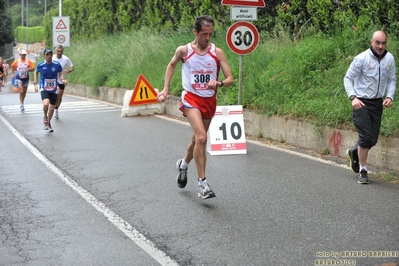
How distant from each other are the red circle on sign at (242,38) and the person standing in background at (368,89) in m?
4.08

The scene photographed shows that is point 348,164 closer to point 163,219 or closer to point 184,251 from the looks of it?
point 163,219

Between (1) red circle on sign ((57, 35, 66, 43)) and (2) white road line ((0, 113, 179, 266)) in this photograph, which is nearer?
(2) white road line ((0, 113, 179, 266))

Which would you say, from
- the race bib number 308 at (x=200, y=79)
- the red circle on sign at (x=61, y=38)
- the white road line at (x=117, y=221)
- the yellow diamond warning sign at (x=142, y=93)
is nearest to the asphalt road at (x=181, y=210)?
the white road line at (x=117, y=221)

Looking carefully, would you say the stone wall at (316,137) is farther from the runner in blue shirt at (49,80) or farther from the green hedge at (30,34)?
the green hedge at (30,34)

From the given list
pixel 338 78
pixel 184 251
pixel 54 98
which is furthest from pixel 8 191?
pixel 54 98

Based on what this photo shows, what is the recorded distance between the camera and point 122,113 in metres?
19.4

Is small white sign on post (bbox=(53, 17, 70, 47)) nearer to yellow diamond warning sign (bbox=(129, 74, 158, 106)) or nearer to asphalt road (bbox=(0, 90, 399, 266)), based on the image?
yellow diamond warning sign (bbox=(129, 74, 158, 106))

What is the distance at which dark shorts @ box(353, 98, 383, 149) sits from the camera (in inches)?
374

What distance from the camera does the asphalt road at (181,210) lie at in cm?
649

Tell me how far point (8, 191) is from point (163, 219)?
2647 millimetres

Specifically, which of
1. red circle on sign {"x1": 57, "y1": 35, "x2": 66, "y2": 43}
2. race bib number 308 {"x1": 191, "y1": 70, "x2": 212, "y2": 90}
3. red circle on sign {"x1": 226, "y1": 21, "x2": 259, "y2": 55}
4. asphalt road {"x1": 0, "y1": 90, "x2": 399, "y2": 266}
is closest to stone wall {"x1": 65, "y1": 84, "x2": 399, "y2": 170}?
asphalt road {"x1": 0, "y1": 90, "x2": 399, "y2": 266}

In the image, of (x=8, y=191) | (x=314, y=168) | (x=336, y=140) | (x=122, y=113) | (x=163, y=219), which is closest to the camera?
(x=163, y=219)

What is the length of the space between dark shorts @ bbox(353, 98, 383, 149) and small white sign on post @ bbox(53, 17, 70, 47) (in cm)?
2656

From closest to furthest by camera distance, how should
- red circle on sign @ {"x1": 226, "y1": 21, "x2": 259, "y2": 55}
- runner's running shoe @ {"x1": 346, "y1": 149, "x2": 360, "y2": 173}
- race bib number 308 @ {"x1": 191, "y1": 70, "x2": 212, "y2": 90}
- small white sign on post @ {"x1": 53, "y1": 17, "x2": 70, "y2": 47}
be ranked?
race bib number 308 @ {"x1": 191, "y1": 70, "x2": 212, "y2": 90}
runner's running shoe @ {"x1": 346, "y1": 149, "x2": 360, "y2": 173}
red circle on sign @ {"x1": 226, "y1": 21, "x2": 259, "y2": 55}
small white sign on post @ {"x1": 53, "y1": 17, "x2": 70, "y2": 47}
